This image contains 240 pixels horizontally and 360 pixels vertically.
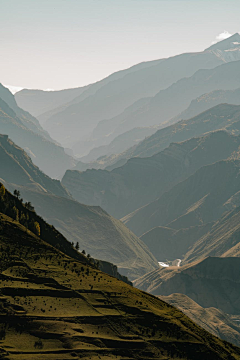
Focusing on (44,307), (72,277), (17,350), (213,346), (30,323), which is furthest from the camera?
(72,277)

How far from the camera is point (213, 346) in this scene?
135m

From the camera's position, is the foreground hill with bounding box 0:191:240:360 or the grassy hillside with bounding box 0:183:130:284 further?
the grassy hillside with bounding box 0:183:130:284

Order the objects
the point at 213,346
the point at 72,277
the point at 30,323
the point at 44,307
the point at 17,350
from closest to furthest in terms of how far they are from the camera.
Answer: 1. the point at 17,350
2. the point at 30,323
3. the point at 44,307
4. the point at 213,346
5. the point at 72,277

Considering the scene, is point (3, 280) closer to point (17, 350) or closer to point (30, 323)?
point (30, 323)

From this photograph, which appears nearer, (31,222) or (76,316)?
(76,316)

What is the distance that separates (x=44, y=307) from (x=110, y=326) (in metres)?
16.2

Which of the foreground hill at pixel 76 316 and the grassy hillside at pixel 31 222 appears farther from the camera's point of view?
the grassy hillside at pixel 31 222

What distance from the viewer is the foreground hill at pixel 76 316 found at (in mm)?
114312

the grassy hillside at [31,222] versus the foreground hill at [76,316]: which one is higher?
the grassy hillside at [31,222]

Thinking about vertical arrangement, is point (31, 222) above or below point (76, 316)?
above

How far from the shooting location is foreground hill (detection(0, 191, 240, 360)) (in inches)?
4500

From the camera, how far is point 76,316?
126 metres

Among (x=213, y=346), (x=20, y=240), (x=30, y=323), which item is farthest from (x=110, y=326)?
(x=20, y=240)

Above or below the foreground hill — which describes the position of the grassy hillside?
above
